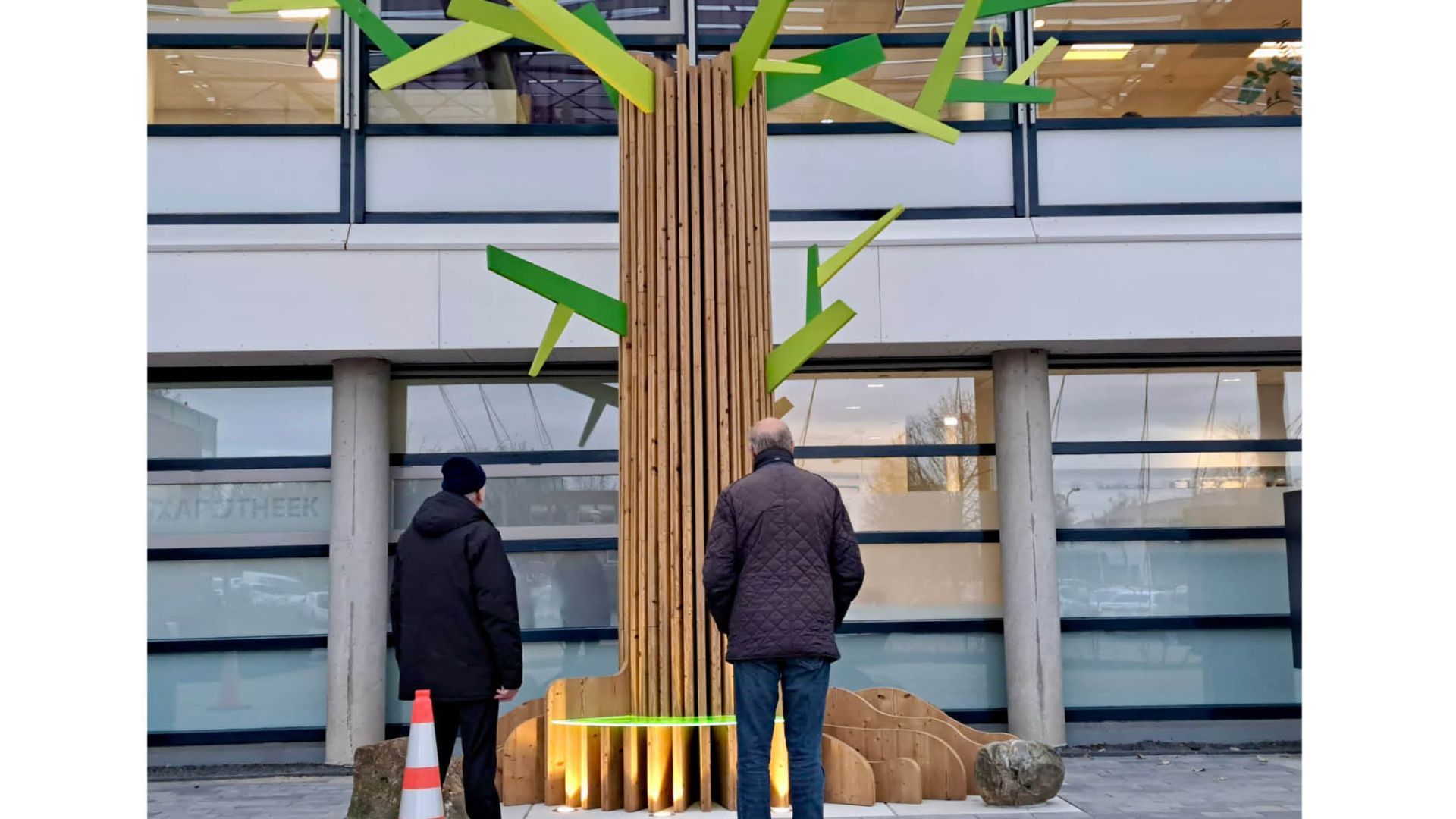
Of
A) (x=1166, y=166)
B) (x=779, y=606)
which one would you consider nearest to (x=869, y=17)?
(x=1166, y=166)

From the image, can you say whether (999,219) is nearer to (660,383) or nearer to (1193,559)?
(1193,559)

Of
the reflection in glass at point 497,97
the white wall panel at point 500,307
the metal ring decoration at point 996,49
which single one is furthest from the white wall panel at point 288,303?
the metal ring decoration at point 996,49

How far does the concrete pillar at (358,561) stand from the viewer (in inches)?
416

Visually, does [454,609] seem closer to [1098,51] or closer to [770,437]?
[770,437]

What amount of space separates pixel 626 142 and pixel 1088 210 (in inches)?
175

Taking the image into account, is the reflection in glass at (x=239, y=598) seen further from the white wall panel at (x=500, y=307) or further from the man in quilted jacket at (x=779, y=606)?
→ the man in quilted jacket at (x=779, y=606)

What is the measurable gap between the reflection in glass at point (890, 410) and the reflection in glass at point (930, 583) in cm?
87

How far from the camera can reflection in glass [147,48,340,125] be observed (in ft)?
35.6

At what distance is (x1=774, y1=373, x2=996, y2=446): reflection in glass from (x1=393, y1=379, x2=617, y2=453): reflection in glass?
147 cm

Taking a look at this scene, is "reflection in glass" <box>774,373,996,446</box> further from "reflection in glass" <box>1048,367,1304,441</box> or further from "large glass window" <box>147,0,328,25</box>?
"large glass window" <box>147,0,328,25</box>

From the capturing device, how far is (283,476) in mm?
11055

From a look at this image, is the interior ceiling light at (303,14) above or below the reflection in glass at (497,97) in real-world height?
above

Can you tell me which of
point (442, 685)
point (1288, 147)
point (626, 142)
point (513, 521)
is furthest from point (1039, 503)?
point (442, 685)

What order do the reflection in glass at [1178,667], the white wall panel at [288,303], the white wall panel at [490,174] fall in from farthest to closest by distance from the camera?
1. the reflection in glass at [1178,667]
2. the white wall panel at [490,174]
3. the white wall panel at [288,303]
